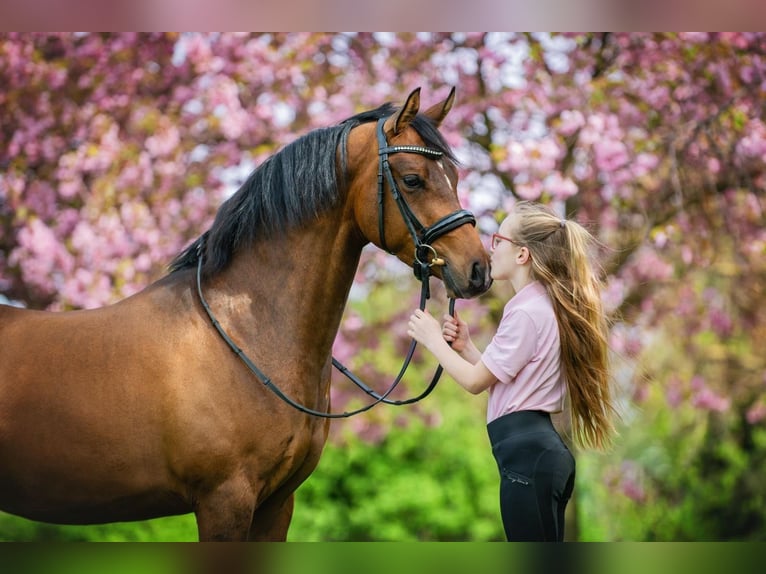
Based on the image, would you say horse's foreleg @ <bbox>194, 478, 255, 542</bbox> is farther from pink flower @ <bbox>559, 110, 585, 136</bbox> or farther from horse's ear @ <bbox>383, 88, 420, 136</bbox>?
pink flower @ <bbox>559, 110, 585, 136</bbox>

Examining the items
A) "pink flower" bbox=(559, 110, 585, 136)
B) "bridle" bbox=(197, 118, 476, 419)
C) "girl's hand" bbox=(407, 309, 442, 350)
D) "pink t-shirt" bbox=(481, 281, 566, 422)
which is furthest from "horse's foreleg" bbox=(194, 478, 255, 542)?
"pink flower" bbox=(559, 110, 585, 136)

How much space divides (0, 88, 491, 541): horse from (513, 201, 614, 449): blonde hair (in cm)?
22

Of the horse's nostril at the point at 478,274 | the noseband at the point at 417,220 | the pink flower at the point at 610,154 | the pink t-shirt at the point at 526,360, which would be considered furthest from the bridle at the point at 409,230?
the pink flower at the point at 610,154

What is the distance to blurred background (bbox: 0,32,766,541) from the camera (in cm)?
632

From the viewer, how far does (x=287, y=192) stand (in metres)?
2.72

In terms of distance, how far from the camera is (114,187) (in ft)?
21.0

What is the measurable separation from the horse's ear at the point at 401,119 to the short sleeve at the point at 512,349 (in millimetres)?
741

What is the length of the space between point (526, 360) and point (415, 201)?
630 mm

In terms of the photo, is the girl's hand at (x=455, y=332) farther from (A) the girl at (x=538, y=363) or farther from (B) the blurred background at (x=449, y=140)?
(B) the blurred background at (x=449, y=140)

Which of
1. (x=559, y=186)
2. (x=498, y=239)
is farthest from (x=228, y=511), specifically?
(x=559, y=186)

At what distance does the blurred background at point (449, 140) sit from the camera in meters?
6.32

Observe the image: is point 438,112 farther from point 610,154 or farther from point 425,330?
point 610,154
